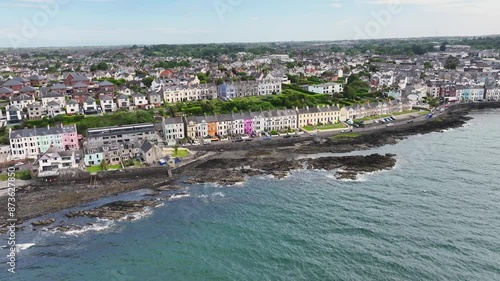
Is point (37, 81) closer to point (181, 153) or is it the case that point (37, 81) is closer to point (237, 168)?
point (181, 153)

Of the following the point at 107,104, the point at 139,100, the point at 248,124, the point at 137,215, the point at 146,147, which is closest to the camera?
the point at 137,215

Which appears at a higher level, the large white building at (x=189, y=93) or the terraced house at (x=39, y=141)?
the large white building at (x=189, y=93)

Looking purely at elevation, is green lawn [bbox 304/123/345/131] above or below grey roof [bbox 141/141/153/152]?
below

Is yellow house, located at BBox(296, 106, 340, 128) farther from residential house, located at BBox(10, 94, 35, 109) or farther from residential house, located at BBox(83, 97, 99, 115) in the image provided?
residential house, located at BBox(10, 94, 35, 109)

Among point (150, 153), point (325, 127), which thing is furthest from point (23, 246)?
point (325, 127)

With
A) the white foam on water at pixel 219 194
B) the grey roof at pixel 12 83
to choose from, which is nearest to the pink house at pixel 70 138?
the white foam on water at pixel 219 194

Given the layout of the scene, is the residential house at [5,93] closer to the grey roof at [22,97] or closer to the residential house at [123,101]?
the grey roof at [22,97]

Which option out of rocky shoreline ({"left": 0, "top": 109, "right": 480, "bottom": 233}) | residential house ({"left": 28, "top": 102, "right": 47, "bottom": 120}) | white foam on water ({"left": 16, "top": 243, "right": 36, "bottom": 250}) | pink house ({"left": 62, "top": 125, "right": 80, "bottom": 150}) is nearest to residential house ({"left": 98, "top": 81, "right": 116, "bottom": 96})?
residential house ({"left": 28, "top": 102, "right": 47, "bottom": 120})
